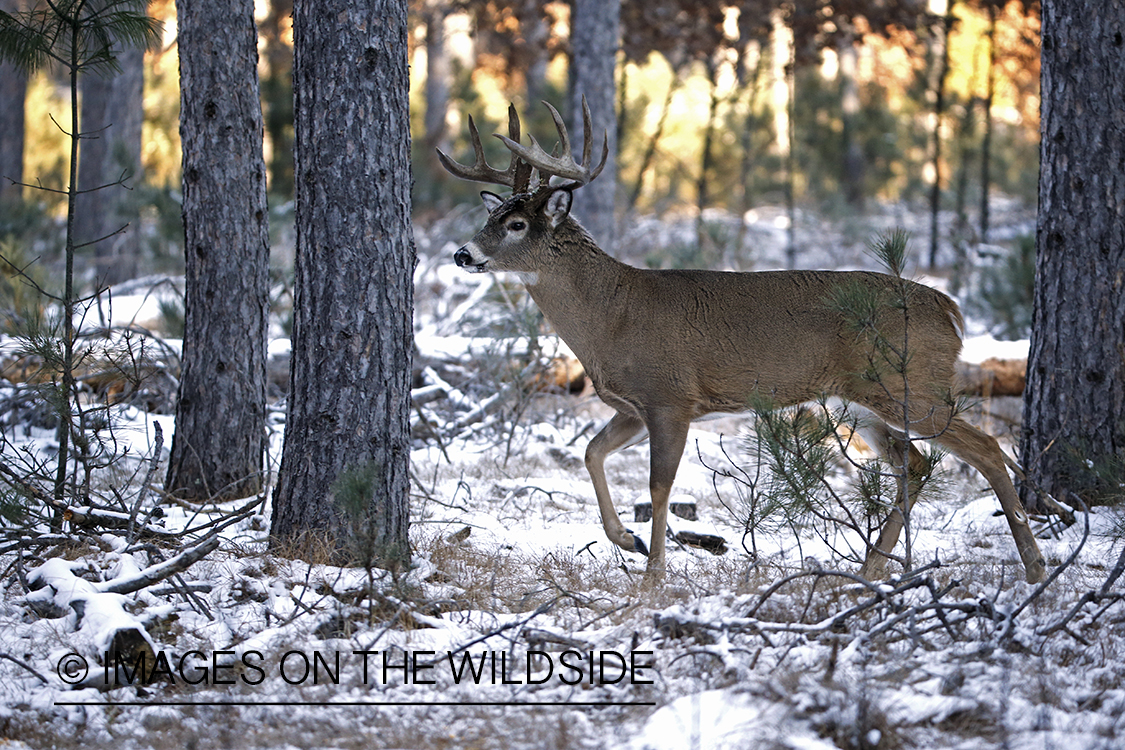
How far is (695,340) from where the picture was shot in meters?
5.86

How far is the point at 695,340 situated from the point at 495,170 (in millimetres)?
1705

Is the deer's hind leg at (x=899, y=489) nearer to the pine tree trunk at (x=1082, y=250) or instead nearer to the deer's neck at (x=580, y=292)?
the pine tree trunk at (x=1082, y=250)

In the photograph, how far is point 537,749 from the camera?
3240 mm

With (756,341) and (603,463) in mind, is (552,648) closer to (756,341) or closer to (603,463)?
(603,463)

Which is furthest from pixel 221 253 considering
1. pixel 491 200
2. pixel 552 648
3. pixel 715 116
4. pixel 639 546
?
pixel 715 116

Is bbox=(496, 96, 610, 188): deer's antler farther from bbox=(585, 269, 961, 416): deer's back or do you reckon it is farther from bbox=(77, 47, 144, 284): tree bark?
bbox=(77, 47, 144, 284): tree bark

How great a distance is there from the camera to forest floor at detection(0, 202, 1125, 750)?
3.33 meters

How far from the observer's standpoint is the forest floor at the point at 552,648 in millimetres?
3332

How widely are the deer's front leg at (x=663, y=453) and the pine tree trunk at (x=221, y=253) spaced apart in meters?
2.39

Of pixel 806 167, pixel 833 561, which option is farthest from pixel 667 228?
pixel 833 561

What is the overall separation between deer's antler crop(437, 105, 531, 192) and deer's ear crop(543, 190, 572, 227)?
37cm

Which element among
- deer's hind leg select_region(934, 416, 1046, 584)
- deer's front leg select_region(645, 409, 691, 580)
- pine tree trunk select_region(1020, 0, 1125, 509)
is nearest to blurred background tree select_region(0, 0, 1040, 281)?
pine tree trunk select_region(1020, 0, 1125, 509)

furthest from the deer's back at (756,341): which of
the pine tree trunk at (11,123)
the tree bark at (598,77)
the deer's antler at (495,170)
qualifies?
the pine tree trunk at (11,123)

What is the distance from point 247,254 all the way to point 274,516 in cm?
188
